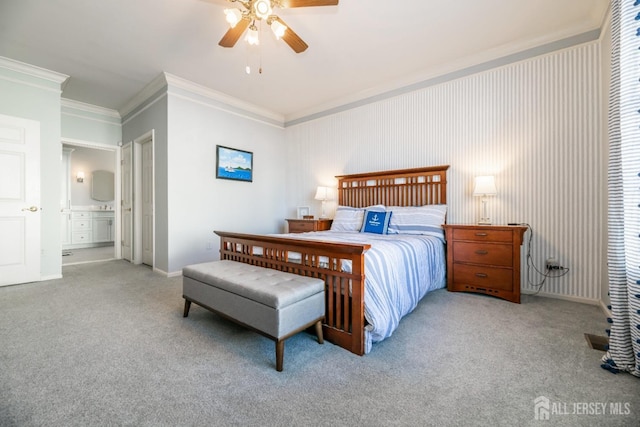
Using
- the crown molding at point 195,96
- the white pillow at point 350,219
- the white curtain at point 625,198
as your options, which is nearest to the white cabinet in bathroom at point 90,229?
the crown molding at point 195,96

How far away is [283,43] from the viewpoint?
297 centimetres

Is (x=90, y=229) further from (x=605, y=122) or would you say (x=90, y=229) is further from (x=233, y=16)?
(x=605, y=122)

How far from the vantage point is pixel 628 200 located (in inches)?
58.1

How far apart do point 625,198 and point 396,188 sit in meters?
2.47

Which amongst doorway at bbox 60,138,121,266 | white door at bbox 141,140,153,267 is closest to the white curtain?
white door at bbox 141,140,153,267

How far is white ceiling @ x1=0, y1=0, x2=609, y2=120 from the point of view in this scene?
8.05 feet

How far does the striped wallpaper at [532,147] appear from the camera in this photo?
2605 millimetres

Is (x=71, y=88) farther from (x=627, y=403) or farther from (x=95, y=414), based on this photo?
(x=627, y=403)

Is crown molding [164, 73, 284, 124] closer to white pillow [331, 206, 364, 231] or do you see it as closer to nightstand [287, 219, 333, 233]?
nightstand [287, 219, 333, 233]

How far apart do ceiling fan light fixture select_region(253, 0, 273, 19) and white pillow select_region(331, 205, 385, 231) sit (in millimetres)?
2527

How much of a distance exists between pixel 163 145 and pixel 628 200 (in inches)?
187

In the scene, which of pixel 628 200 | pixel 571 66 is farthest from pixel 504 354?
pixel 571 66

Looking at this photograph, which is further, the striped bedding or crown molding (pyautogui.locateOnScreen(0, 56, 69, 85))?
crown molding (pyautogui.locateOnScreen(0, 56, 69, 85))

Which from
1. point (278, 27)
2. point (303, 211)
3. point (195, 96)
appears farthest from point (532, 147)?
point (195, 96)
